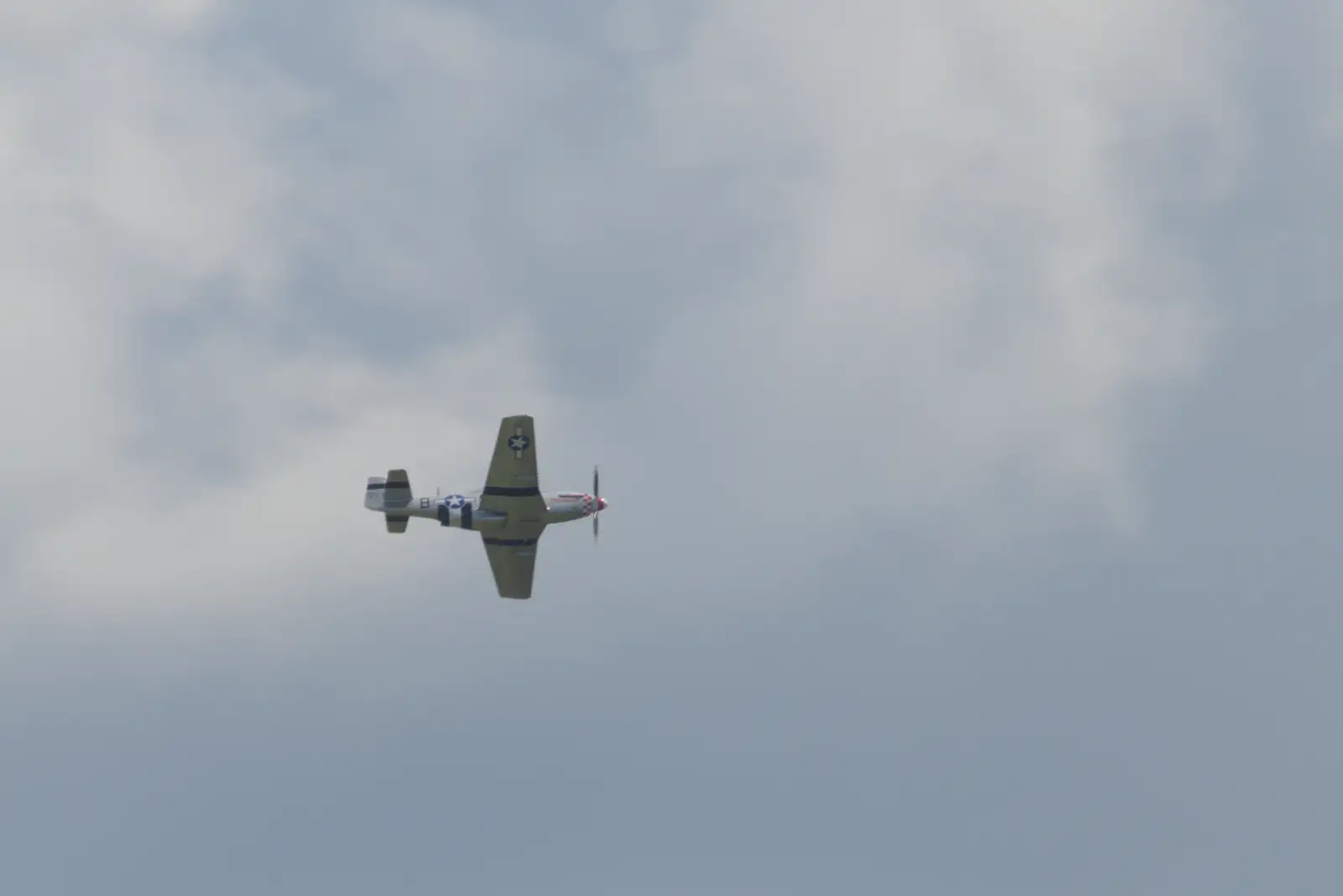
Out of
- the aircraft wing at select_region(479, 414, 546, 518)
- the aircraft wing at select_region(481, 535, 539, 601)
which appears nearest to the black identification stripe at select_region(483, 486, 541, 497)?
the aircraft wing at select_region(479, 414, 546, 518)

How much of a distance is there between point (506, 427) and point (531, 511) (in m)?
6.23

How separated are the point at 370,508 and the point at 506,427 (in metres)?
11.3

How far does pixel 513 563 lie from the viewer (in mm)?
138750

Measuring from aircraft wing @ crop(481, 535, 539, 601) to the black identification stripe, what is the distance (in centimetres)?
487

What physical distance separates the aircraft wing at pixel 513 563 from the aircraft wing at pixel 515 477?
2.98 metres

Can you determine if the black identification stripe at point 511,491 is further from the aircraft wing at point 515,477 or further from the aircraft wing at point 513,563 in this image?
the aircraft wing at point 513,563

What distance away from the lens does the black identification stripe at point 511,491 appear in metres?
133

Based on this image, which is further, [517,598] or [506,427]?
[517,598]

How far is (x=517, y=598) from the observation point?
139375mm

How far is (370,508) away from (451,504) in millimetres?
5037

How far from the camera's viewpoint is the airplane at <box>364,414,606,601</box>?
131875 millimetres

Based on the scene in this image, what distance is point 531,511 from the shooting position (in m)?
134

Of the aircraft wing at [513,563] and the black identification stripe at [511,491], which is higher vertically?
the black identification stripe at [511,491]

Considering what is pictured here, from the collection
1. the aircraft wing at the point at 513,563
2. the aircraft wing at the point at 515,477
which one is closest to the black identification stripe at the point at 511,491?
the aircraft wing at the point at 515,477
